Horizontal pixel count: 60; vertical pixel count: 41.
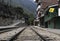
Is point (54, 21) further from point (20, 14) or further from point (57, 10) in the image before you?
point (20, 14)

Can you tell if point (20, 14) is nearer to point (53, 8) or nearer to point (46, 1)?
point (46, 1)

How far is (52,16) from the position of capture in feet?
167

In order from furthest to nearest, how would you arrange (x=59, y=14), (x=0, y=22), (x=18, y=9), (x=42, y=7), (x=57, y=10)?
(x=18, y=9), (x=42, y=7), (x=0, y=22), (x=57, y=10), (x=59, y=14)

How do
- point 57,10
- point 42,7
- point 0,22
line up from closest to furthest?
point 57,10, point 0,22, point 42,7

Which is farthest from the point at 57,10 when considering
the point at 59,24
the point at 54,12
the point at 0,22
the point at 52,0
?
the point at 52,0

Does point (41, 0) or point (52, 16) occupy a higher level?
point (41, 0)

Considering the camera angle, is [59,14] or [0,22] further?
[0,22]

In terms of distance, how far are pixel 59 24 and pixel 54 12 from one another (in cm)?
486

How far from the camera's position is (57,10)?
51.3 meters

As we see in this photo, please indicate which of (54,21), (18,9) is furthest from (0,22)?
(18,9)

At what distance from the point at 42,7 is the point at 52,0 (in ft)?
22.1

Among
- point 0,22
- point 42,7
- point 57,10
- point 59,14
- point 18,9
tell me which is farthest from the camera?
point 18,9

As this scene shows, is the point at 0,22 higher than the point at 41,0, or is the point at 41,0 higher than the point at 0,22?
the point at 41,0

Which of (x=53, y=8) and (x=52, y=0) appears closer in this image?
(x=53, y=8)
